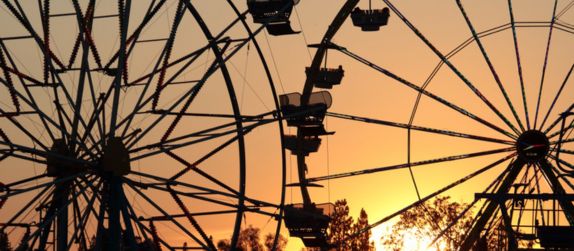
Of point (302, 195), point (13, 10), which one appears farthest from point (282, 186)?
point (13, 10)

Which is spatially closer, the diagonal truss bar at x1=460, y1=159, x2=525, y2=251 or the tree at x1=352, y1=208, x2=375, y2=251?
the diagonal truss bar at x1=460, y1=159, x2=525, y2=251

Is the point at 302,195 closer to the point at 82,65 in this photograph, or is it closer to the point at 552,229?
the point at 552,229

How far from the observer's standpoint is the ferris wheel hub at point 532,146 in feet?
173

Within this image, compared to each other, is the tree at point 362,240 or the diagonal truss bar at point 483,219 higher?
the tree at point 362,240

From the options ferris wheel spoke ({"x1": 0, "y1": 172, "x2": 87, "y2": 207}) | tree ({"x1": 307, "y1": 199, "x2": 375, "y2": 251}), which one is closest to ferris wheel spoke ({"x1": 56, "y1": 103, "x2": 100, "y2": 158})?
ferris wheel spoke ({"x1": 0, "y1": 172, "x2": 87, "y2": 207})

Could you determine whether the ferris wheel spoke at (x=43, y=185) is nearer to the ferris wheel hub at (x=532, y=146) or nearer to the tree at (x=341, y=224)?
the ferris wheel hub at (x=532, y=146)

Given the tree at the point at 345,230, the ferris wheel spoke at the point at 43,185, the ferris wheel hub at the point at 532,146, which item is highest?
the tree at the point at 345,230

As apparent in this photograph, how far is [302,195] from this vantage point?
57.0m

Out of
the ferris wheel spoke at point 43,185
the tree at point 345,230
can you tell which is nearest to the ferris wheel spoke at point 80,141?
the ferris wheel spoke at point 43,185

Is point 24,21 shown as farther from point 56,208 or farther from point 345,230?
point 345,230

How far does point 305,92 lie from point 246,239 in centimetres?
7586

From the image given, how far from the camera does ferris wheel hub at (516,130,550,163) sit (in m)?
52.8

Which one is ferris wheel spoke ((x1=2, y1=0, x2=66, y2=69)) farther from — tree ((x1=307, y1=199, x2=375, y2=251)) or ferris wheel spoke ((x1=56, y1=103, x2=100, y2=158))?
tree ((x1=307, y1=199, x2=375, y2=251))

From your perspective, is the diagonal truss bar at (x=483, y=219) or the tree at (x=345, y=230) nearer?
the diagonal truss bar at (x=483, y=219)
